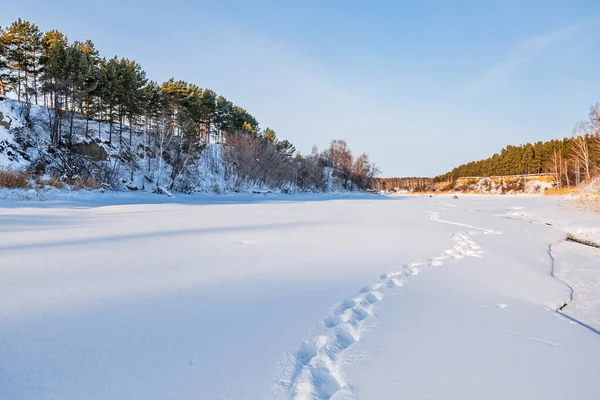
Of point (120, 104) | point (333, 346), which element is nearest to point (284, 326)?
point (333, 346)

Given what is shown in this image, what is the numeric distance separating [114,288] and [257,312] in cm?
121

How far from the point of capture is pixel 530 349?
1.84m

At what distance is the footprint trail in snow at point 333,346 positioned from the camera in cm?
138

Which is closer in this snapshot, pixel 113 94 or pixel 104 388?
pixel 104 388

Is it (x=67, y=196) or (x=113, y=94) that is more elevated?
(x=113, y=94)

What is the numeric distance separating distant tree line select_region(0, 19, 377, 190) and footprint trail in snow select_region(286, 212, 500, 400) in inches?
841

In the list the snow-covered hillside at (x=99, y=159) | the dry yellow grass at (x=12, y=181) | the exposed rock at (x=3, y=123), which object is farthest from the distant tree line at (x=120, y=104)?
the dry yellow grass at (x=12, y=181)

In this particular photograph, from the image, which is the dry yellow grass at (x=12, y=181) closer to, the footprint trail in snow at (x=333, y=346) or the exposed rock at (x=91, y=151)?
the exposed rock at (x=91, y=151)

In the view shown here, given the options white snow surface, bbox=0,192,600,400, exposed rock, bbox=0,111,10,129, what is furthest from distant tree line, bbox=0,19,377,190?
white snow surface, bbox=0,192,600,400

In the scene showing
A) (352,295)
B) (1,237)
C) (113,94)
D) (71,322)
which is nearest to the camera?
(71,322)

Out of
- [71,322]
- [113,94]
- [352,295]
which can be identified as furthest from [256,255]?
[113,94]

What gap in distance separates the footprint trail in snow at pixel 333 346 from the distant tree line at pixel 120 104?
841 inches

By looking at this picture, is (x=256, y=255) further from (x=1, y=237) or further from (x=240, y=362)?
(x=1, y=237)

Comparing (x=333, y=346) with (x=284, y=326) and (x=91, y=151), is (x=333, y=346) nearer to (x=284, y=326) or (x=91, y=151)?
(x=284, y=326)
